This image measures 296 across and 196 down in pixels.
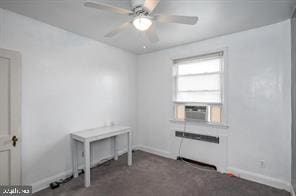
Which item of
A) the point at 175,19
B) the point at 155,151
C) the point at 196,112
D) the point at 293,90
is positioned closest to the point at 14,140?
the point at 175,19

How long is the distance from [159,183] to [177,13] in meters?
2.63

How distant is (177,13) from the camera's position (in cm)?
211

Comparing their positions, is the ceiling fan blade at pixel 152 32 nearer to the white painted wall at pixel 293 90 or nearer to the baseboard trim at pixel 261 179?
the white painted wall at pixel 293 90

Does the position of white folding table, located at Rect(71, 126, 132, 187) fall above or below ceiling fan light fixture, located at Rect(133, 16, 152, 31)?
below

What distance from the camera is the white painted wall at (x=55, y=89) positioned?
2.21 meters

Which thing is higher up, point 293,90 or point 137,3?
point 137,3

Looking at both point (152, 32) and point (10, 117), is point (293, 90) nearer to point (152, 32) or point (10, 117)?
point (152, 32)

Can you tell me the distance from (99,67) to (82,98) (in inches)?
30.5

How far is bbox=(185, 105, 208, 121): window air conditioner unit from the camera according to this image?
3080 mm

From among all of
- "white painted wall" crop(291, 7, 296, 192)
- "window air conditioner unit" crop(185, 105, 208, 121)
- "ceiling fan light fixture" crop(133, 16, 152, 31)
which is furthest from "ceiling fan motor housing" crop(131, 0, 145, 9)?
"window air conditioner unit" crop(185, 105, 208, 121)

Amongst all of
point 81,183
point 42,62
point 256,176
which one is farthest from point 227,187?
point 42,62

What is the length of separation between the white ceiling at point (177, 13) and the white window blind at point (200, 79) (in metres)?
0.50

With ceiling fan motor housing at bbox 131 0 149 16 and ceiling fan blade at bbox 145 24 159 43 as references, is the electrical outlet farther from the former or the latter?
ceiling fan motor housing at bbox 131 0 149 16

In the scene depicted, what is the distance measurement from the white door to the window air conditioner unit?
2912 mm
